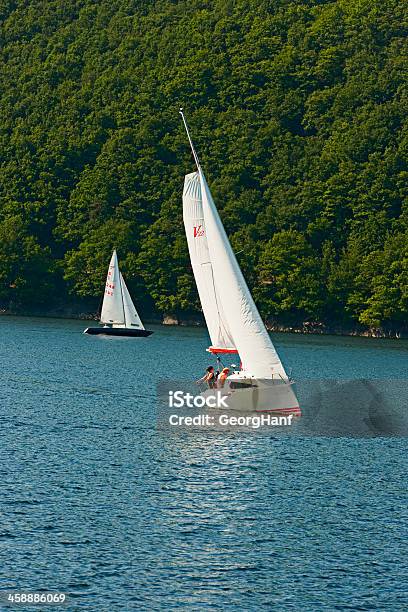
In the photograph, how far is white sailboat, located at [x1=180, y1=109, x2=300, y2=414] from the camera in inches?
2276

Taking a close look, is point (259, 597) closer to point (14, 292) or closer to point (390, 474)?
point (390, 474)

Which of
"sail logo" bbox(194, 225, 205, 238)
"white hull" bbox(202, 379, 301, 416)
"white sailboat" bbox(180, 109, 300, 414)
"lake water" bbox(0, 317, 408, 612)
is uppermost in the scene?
"sail logo" bbox(194, 225, 205, 238)

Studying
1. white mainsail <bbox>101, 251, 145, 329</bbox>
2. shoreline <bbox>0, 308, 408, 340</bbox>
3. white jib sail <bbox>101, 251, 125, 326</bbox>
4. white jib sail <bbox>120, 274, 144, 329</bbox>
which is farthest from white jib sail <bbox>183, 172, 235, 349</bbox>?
shoreline <bbox>0, 308, 408, 340</bbox>

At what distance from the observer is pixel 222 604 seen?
30.6 metres

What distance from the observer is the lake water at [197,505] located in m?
31.9

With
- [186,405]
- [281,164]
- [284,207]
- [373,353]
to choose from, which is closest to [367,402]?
[186,405]

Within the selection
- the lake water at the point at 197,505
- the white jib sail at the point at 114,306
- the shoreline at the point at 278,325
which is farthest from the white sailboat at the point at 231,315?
the shoreline at the point at 278,325

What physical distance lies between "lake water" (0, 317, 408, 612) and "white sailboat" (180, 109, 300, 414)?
2.11m

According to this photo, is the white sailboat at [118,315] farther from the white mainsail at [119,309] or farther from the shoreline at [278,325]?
the shoreline at [278,325]

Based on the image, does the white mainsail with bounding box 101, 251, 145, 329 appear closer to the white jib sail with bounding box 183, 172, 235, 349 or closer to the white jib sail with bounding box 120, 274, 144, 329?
the white jib sail with bounding box 120, 274, 144, 329

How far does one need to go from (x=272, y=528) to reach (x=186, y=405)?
1148 inches

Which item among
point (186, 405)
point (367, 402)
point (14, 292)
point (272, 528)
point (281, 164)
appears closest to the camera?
point (272, 528)

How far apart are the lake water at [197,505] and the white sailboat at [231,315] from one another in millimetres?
2112

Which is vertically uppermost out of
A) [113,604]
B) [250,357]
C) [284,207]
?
[284,207]
